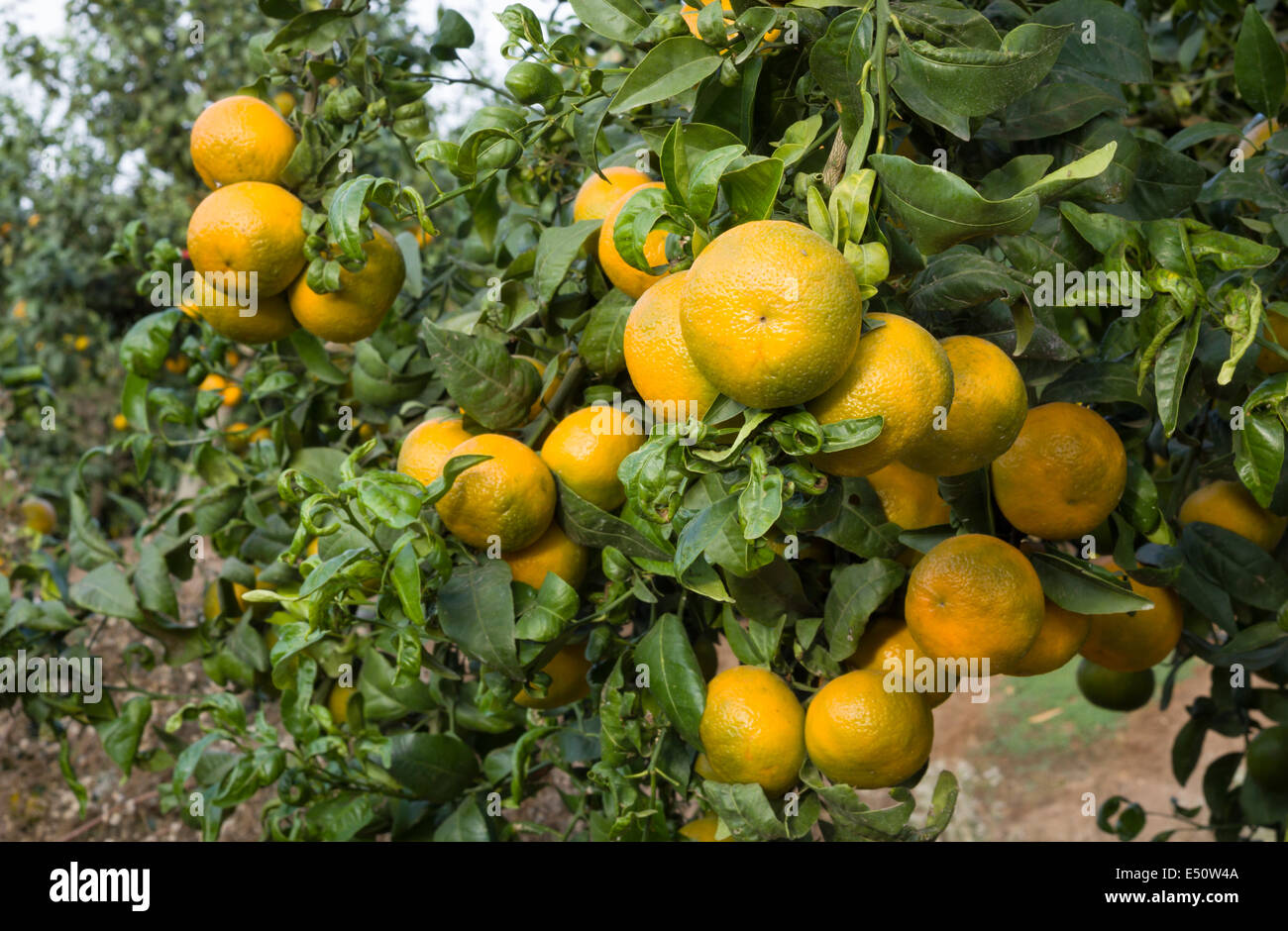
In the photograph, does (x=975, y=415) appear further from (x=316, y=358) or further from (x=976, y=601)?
(x=316, y=358)

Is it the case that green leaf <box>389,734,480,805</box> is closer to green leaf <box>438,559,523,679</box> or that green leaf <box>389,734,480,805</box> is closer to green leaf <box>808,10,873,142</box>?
green leaf <box>438,559,523,679</box>

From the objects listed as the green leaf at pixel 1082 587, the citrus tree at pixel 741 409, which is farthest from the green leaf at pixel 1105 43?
the green leaf at pixel 1082 587

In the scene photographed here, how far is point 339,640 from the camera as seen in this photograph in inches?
40.3

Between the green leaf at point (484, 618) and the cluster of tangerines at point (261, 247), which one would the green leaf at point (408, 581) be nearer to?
the green leaf at point (484, 618)

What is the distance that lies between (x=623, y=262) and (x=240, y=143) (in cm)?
41

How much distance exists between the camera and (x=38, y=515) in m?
2.08

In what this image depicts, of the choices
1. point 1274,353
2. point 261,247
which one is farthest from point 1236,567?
point 261,247

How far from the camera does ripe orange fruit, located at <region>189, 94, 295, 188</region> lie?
0.92 meters

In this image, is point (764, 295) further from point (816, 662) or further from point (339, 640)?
point (339, 640)

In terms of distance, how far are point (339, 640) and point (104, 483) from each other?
2889 millimetres

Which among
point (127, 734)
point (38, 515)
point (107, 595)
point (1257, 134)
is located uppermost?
point (1257, 134)

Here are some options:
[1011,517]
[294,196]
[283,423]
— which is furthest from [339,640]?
[1011,517]

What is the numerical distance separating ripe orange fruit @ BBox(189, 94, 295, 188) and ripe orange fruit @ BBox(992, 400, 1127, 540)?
69 centimetres

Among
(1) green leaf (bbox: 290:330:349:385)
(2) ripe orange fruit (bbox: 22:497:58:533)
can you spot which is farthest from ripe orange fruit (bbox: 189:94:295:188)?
(2) ripe orange fruit (bbox: 22:497:58:533)
